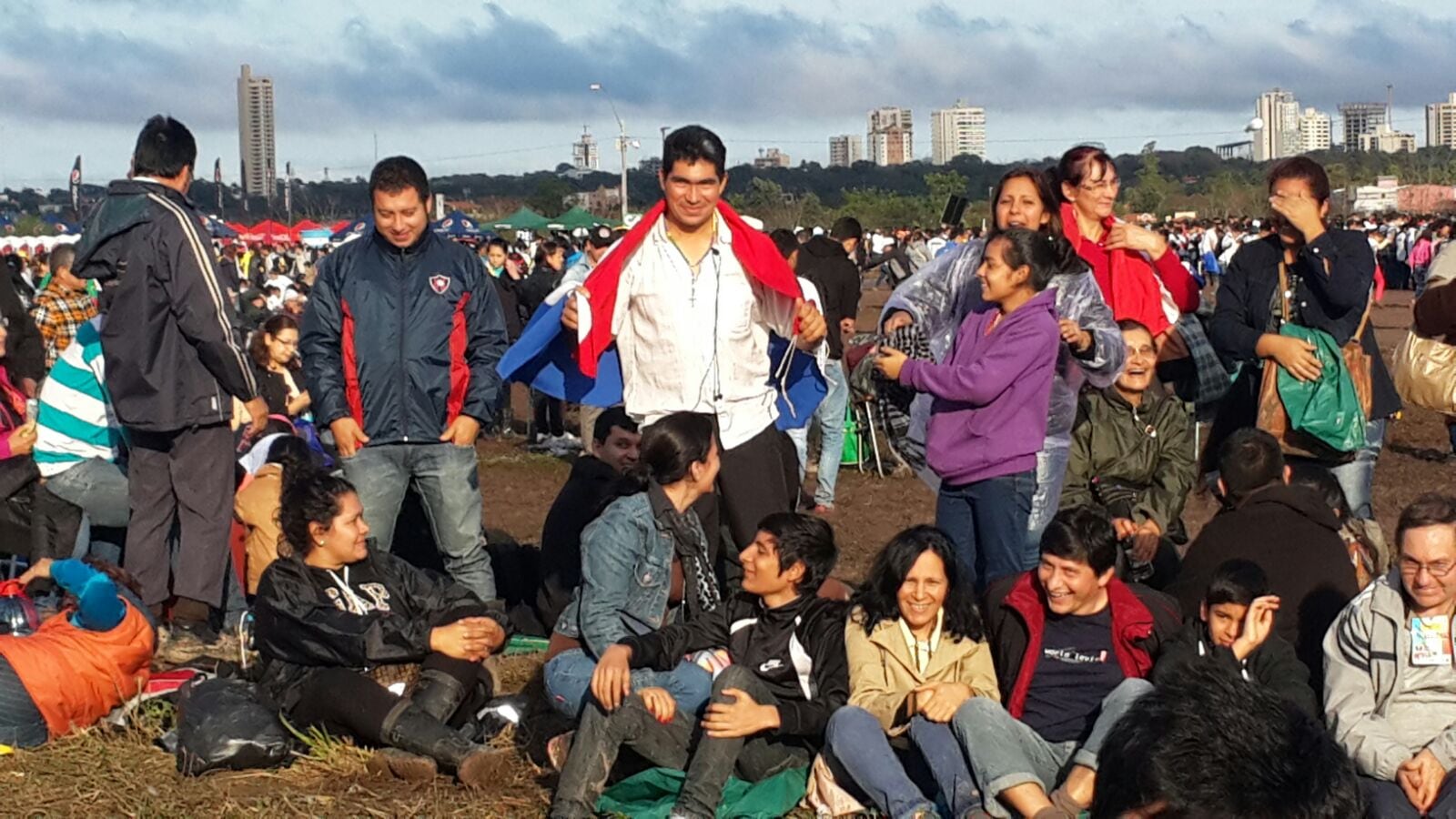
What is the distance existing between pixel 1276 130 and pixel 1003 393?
13949cm

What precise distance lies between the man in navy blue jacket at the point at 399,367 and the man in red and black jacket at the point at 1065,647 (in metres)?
2.10

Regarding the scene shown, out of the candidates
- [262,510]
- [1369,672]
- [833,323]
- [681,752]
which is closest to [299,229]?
[833,323]

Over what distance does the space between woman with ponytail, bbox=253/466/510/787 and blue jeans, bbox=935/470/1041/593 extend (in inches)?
62.7

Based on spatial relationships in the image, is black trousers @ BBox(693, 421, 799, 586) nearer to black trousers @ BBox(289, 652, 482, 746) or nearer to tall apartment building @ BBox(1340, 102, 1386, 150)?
black trousers @ BBox(289, 652, 482, 746)

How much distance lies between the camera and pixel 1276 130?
137250mm

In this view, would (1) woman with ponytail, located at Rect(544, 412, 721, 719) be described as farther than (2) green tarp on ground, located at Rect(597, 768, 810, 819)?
Yes

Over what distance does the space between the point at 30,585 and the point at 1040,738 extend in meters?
3.84

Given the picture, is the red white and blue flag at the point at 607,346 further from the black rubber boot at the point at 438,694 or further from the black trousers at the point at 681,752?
the black trousers at the point at 681,752

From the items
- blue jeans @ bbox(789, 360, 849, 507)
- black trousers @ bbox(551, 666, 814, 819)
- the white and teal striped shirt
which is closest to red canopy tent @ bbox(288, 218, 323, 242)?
blue jeans @ bbox(789, 360, 849, 507)

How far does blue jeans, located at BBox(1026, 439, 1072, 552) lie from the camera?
5652 mm

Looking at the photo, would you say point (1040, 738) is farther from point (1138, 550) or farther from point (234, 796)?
point (234, 796)

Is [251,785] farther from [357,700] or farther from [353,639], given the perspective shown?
[353,639]

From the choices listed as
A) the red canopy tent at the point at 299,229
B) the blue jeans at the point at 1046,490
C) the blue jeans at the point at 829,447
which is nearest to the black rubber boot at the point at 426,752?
the blue jeans at the point at 1046,490

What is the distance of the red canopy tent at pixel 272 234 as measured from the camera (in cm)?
5409
